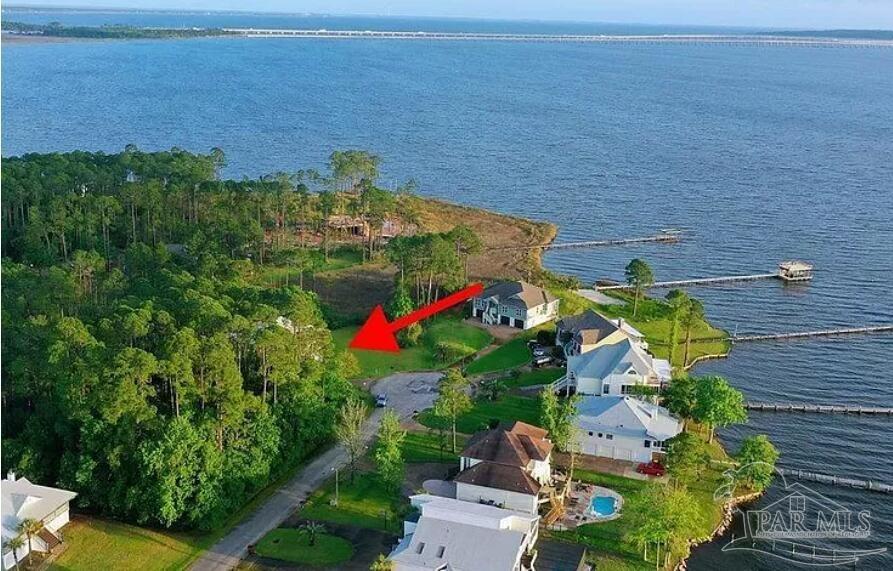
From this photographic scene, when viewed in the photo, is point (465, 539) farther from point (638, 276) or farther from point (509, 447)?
point (638, 276)

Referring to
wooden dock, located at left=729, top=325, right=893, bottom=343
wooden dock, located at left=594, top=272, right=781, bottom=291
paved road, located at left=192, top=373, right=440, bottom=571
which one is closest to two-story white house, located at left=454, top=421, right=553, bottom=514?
paved road, located at left=192, top=373, right=440, bottom=571

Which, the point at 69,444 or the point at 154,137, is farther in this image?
the point at 154,137

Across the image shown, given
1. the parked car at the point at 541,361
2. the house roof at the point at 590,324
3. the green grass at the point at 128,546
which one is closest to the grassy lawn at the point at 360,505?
the green grass at the point at 128,546

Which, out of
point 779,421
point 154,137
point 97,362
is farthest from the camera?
point 154,137

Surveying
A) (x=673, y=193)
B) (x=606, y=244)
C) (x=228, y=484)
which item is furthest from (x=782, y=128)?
(x=228, y=484)

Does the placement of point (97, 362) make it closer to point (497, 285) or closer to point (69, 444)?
point (69, 444)
